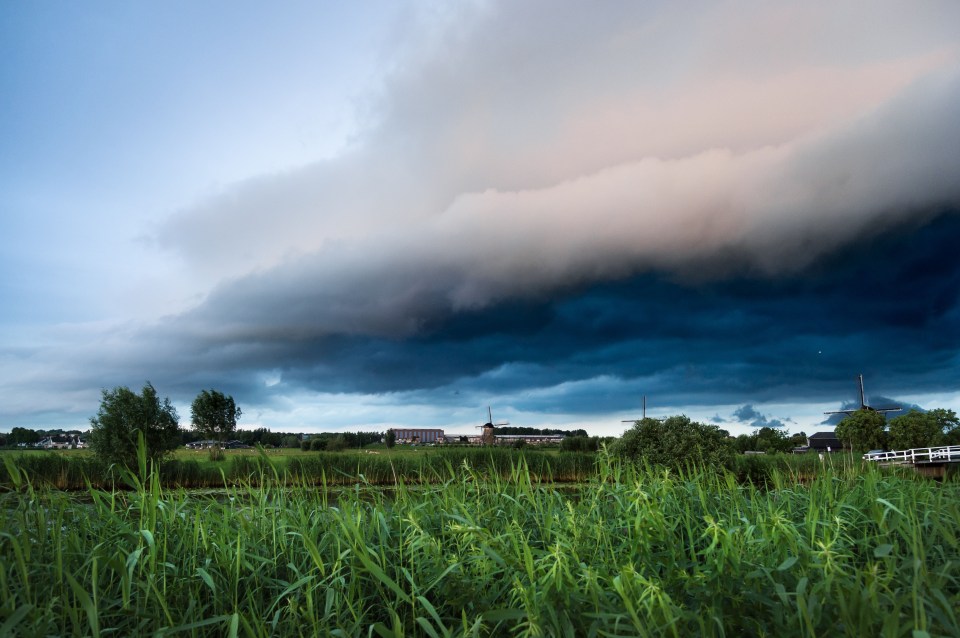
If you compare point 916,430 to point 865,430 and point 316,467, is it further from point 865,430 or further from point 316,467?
point 316,467

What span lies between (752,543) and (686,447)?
87.9 feet

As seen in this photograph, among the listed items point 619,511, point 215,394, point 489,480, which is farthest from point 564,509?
point 215,394

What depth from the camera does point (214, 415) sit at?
92.4m

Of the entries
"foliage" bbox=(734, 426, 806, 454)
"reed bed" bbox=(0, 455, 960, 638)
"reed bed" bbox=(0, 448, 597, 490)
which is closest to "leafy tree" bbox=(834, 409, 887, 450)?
"foliage" bbox=(734, 426, 806, 454)

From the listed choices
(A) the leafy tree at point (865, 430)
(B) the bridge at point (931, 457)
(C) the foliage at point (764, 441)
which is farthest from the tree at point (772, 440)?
(B) the bridge at point (931, 457)

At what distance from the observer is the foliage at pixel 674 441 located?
29422 millimetres

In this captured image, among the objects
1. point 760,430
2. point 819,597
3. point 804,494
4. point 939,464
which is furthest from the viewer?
point 760,430

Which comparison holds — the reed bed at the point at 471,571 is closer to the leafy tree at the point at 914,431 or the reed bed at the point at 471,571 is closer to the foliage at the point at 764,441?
the leafy tree at the point at 914,431

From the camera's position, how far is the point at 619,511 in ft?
16.8

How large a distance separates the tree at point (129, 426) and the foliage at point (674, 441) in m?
25.3

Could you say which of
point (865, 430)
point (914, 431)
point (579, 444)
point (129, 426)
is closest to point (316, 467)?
point (129, 426)

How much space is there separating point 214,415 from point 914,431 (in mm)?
87882

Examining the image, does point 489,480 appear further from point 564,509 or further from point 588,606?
point 588,606

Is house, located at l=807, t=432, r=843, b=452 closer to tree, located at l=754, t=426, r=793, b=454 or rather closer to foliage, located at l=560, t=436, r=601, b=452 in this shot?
tree, located at l=754, t=426, r=793, b=454
